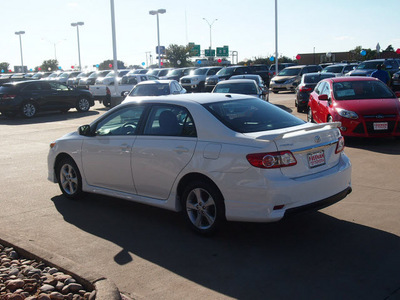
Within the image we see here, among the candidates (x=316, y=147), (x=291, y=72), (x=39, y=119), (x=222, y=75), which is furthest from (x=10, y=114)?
(x=316, y=147)

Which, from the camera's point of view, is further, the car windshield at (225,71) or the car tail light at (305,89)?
the car windshield at (225,71)

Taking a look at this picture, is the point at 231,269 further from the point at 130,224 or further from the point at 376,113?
the point at 376,113

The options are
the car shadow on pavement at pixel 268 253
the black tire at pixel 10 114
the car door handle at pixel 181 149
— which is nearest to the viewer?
the car shadow on pavement at pixel 268 253

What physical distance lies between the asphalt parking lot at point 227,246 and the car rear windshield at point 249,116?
3.98ft

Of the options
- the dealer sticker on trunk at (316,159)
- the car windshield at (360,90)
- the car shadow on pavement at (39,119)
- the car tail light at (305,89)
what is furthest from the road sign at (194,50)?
the dealer sticker on trunk at (316,159)

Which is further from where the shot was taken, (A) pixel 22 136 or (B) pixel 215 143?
(A) pixel 22 136

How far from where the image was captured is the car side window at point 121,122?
6.33m

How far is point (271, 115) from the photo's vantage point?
5.95m

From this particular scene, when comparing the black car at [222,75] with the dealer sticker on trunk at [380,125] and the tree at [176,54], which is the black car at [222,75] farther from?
the tree at [176,54]

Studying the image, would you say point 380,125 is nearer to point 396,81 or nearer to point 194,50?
point 396,81

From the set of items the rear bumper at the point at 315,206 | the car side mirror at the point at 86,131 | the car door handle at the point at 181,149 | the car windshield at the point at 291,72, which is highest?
the car windshield at the point at 291,72

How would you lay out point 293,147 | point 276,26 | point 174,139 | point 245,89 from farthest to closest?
point 276,26, point 245,89, point 174,139, point 293,147

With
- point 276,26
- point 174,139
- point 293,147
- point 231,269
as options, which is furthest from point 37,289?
point 276,26

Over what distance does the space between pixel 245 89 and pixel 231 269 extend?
13.4 metres
